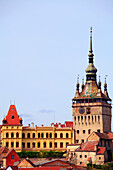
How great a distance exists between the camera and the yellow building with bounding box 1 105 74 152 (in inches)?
7407

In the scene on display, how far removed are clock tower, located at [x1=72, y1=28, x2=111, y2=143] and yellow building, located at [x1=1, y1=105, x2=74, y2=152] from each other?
3197 mm

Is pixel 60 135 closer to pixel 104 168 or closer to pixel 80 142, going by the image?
pixel 80 142

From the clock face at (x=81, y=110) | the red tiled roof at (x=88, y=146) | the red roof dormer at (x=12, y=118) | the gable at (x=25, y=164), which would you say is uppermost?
the clock face at (x=81, y=110)

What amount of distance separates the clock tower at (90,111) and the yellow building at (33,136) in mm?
3197

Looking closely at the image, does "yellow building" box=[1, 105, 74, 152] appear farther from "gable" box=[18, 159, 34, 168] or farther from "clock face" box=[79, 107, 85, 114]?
"gable" box=[18, 159, 34, 168]

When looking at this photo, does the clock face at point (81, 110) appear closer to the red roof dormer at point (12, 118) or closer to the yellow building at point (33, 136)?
the yellow building at point (33, 136)

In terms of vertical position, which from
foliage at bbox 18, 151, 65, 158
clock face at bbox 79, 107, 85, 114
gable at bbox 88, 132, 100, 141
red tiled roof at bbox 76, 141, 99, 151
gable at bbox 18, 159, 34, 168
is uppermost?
clock face at bbox 79, 107, 85, 114

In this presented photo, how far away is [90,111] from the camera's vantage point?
618ft

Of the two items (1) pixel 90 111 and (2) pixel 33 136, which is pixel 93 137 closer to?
(1) pixel 90 111

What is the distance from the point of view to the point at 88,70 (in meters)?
A: 194

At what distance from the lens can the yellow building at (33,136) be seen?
18812 centimetres

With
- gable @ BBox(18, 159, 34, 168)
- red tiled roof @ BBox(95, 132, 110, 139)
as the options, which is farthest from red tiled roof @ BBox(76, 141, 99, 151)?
gable @ BBox(18, 159, 34, 168)

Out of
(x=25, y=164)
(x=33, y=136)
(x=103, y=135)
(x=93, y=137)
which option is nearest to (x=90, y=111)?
(x=103, y=135)

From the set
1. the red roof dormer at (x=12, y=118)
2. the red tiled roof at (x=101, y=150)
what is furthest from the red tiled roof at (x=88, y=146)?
the red roof dormer at (x=12, y=118)
